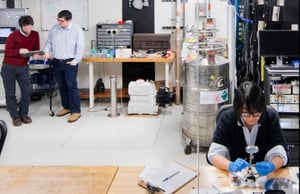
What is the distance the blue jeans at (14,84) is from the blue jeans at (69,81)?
0.43 meters

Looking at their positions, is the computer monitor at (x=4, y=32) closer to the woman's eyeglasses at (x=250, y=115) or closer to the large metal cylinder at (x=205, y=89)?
the large metal cylinder at (x=205, y=89)

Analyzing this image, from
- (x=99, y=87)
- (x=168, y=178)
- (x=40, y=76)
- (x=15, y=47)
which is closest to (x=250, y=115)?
(x=168, y=178)

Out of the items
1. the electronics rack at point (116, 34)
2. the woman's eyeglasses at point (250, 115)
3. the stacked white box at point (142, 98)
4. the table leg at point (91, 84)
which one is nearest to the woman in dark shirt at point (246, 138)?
the woman's eyeglasses at point (250, 115)

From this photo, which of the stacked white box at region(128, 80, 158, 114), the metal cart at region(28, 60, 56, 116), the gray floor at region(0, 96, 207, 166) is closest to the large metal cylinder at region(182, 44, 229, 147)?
the gray floor at region(0, 96, 207, 166)

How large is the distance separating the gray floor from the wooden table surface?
197 centimetres

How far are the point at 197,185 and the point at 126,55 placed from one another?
14.7ft

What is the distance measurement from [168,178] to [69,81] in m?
4.05

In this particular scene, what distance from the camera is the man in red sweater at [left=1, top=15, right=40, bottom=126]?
224 inches

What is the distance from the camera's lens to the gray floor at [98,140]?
14.9ft

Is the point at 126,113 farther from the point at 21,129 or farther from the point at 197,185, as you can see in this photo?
the point at 197,185

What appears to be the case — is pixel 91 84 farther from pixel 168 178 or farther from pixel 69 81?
pixel 168 178

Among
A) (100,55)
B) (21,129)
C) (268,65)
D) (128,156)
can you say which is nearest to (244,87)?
(268,65)

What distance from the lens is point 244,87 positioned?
231 centimetres

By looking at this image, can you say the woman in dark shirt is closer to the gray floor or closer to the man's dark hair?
the gray floor
